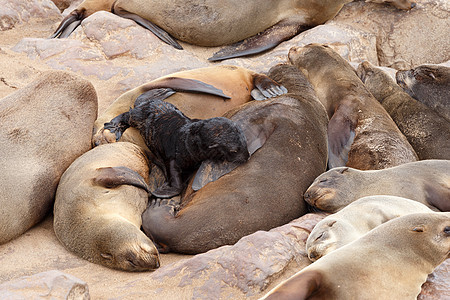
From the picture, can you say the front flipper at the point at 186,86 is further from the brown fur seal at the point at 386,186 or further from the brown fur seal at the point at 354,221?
the brown fur seal at the point at 354,221

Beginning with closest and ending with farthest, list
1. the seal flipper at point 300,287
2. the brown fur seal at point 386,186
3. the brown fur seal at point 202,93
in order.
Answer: the seal flipper at point 300,287
the brown fur seal at point 386,186
the brown fur seal at point 202,93

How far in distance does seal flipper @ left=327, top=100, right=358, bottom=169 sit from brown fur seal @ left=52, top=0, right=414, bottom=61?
2102 mm

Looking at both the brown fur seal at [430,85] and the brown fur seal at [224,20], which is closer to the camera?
the brown fur seal at [430,85]

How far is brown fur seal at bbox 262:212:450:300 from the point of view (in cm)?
238

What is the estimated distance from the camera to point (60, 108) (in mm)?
→ 4781

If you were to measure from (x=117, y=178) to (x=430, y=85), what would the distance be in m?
3.10

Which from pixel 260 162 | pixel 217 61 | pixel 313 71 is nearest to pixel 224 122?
pixel 260 162

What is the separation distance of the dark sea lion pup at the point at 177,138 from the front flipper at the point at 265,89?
0.82m

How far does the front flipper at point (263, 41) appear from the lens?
23.5 ft

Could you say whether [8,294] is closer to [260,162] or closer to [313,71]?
[260,162]

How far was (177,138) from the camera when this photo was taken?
4516 mm

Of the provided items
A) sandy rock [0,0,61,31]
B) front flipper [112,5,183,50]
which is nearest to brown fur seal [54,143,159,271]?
front flipper [112,5,183,50]

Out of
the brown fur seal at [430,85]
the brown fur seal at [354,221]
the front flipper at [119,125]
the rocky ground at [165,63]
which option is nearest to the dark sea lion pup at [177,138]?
the front flipper at [119,125]

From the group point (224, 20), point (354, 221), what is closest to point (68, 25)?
point (224, 20)
